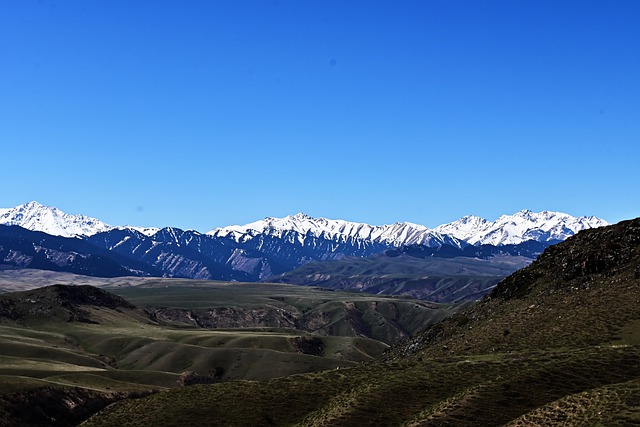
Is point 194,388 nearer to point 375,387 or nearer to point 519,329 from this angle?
point 375,387

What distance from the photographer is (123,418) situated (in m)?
71.9

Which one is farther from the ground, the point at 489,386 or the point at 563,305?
the point at 563,305

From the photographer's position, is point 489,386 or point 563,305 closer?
point 489,386

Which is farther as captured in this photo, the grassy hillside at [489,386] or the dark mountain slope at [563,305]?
the dark mountain slope at [563,305]

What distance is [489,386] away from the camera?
6394 centimetres

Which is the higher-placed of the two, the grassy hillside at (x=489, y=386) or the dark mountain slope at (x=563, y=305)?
the dark mountain slope at (x=563, y=305)

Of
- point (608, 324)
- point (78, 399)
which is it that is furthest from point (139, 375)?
point (608, 324)

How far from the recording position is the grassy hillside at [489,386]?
57.9 meters

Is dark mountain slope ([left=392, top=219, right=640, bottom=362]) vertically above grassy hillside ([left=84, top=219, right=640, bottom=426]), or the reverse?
dark mountain slope ([left=392, top=219, right=640, bottom=362])

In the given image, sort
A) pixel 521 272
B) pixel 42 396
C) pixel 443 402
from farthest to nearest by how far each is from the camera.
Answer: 1. pixel 521 272
2. pixel 42 396
3. pixel 443 402

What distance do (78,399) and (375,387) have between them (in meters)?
58.4

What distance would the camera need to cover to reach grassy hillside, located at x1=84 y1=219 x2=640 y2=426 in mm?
57938

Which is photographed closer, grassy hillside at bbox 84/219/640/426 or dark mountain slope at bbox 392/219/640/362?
grassy hillside at bbox 84/219/640/426

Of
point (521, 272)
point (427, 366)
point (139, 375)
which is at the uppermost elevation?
point (521, 272)
